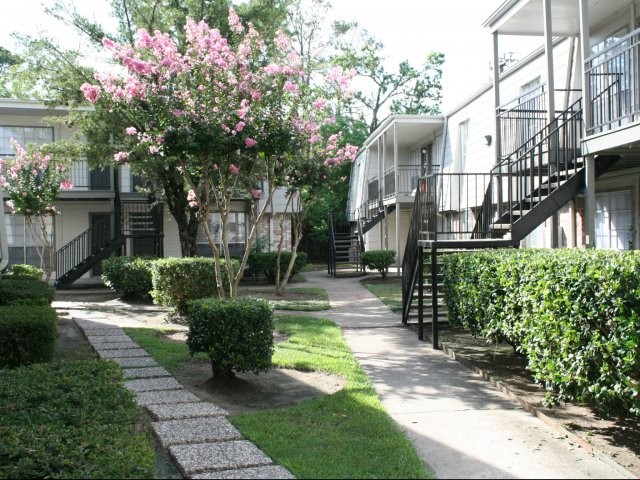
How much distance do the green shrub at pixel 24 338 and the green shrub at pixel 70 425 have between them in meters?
0.98

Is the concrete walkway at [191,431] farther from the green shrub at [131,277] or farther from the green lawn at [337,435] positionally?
the green shrub at [131,277]

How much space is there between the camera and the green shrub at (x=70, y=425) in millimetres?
3730

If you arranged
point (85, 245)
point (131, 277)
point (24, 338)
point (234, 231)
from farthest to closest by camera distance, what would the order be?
1. point (234, 231)
2. point (85, 245)
3. point (131, 277)
4. point (24, 338)

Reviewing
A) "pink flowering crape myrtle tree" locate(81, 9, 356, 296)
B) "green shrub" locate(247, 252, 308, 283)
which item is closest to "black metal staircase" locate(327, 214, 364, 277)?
"green shrub" locate(247, 252, 308, 283)

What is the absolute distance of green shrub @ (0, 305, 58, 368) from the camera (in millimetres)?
6859

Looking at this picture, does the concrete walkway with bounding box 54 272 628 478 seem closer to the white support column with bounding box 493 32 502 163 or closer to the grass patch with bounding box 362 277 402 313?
the white support column with bounding box 493 32 502 163

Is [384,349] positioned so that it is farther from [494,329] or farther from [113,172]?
[113,172]

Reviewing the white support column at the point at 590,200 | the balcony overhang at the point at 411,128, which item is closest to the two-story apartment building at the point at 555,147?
the white support column at the point at 590,200

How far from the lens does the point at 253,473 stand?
399cm

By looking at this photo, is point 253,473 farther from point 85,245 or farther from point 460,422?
point 85,245

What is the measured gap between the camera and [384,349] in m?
8.74

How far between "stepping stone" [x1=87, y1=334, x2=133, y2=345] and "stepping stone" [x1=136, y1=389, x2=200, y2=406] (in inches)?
123

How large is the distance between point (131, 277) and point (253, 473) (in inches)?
463

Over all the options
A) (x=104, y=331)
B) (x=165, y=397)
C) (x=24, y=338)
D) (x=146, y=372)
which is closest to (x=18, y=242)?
(x=104, y=331)
